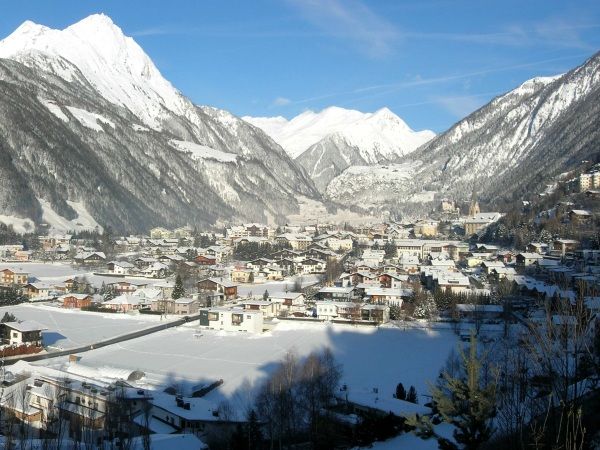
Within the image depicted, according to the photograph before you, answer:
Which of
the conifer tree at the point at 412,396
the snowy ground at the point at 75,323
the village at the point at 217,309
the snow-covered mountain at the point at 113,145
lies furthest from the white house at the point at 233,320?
the snow-covered mountain at the point at 113,145

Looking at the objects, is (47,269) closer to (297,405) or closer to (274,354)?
(274,354)

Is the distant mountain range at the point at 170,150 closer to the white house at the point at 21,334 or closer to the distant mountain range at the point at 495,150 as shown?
the distant mountain range at the point at 495,150

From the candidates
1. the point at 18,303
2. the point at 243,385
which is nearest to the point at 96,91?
the point at 18,303

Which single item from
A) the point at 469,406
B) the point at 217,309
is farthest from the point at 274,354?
the point at 469,406

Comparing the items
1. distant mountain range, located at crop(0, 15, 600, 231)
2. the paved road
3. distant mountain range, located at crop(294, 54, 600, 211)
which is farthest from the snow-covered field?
distant mountain range, located at crop(294, 54, 600, 211)

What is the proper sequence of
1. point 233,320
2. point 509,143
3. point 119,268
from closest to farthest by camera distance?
point 233,320, point 119,268, point 509,143

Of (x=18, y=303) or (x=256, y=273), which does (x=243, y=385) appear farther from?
(x=256, y=273)
